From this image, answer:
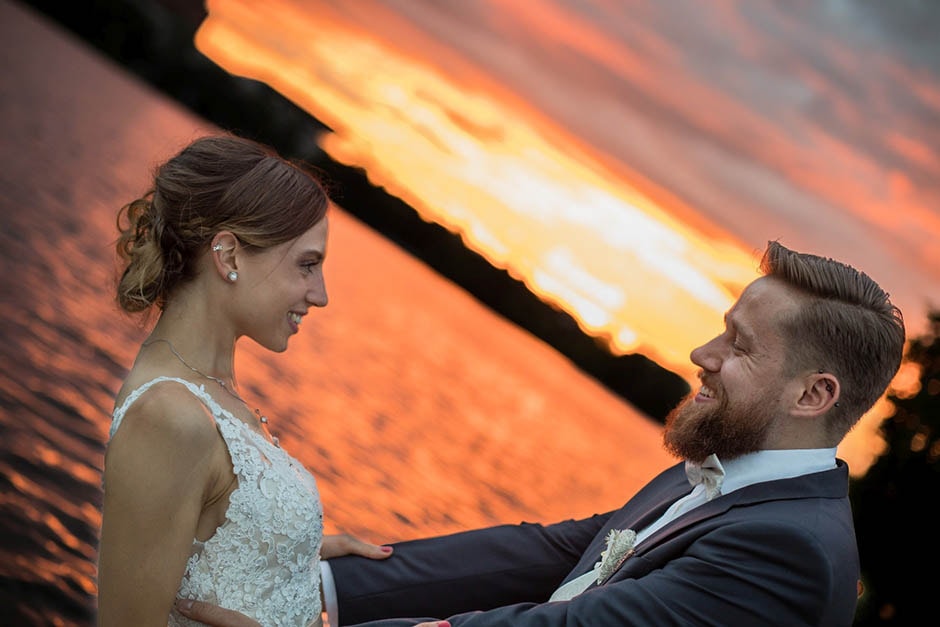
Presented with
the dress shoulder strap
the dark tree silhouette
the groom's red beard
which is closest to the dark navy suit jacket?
the groom's red beard

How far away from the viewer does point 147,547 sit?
252 centimetres

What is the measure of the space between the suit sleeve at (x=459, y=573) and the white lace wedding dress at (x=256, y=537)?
0.37m

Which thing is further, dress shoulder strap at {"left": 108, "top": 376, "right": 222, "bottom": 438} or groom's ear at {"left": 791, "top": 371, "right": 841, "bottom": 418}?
groom's ear at {"left": 791, "top": 371, "right": 841, "bottom": 418}

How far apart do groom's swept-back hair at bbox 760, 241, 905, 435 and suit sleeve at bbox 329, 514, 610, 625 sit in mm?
1165

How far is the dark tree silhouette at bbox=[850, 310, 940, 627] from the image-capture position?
12.0 m

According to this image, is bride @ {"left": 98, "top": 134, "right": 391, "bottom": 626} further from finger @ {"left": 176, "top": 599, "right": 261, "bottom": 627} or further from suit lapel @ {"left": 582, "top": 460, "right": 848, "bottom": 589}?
suit lapel @ {"left": 582, "top": 460, "right": 848, "bottom": 589}

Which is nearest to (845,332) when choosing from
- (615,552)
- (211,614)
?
(615,552)

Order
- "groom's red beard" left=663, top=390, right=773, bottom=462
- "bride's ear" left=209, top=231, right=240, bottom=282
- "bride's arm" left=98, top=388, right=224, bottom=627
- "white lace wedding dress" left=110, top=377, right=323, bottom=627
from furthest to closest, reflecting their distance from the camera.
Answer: "groom's red beard" left=663, top=390, right=773, bottom=462, "bride's ear" left=209, top=231, right=240, bottom=282, "white lace wedding dress" left=110, top=377, right=323, bottom=627, "bride's arm" left=98, top=388, right=224, bottom=627

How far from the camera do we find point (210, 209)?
2902 millimetres

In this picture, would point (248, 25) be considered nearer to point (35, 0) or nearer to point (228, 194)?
point (35, 0)

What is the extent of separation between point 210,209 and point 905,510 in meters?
11.8

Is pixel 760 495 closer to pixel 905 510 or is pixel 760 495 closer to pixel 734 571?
pixel 734 571

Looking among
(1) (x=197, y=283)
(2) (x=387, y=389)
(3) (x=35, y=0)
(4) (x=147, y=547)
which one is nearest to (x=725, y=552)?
(4) (x=147, y=547)

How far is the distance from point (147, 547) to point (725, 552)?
155 centimetres
